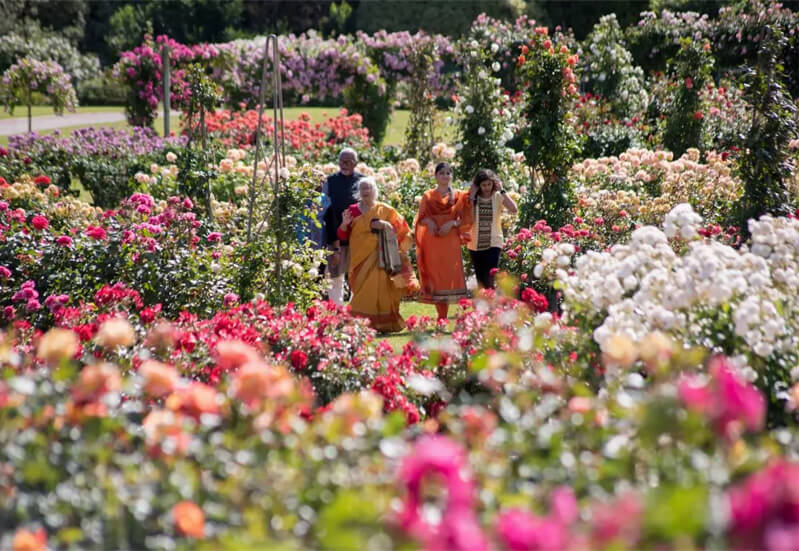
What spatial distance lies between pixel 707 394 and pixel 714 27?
24171mm

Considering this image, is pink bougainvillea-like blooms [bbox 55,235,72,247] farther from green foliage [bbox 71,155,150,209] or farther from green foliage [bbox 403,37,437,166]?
green foliage [bbox 403,37,437,166]

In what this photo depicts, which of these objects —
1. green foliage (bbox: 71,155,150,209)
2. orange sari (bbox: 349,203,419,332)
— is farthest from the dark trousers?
green foliage (bbox: 71,155,150,209)

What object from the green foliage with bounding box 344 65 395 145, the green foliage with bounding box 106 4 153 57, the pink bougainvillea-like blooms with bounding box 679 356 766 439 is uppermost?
the green foliage with bounding box 106 4 153 57

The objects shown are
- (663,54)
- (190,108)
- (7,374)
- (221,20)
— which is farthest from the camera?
(221,20)

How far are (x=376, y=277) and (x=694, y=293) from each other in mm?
4018

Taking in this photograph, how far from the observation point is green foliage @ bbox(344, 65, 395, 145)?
19.1 m

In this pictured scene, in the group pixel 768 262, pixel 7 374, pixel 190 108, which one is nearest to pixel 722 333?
pixel 768 262

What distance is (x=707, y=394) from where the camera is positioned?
1.75 meters

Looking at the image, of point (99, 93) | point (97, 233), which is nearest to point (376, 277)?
point (97, 233)

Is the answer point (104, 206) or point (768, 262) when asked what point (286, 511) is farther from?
point (104, 206)

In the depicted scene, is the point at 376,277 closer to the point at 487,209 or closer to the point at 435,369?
the point at 487,209

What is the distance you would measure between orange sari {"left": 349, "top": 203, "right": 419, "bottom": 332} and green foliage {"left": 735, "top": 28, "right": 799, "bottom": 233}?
2705mm

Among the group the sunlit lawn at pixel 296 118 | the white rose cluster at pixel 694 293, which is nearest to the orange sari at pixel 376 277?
the white rose cluster at pixel 694 293

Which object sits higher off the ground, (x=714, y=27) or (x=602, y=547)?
(x=714, y=27)
